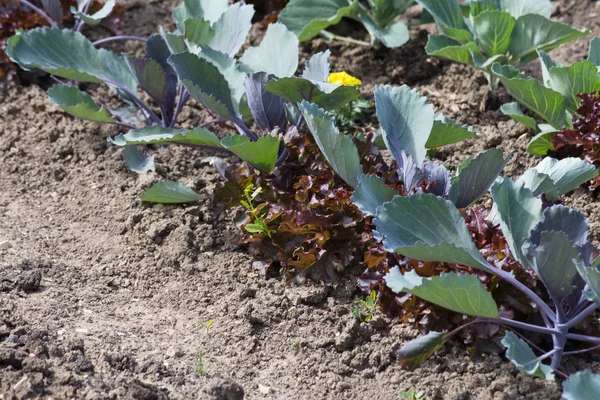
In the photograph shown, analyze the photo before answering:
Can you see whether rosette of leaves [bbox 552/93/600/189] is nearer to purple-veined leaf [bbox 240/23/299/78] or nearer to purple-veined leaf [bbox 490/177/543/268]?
purple-veined leaf [bbox 490/177/543/268]

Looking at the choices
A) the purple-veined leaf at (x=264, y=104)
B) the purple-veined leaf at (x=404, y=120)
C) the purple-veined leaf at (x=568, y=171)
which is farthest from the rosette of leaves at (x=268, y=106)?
the purple-veined leaf at (x=568, y=171)

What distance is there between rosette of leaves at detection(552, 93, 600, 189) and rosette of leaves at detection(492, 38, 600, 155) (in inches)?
2.1

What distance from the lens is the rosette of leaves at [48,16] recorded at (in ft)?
13.6

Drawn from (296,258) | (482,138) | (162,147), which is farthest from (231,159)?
(482,138)

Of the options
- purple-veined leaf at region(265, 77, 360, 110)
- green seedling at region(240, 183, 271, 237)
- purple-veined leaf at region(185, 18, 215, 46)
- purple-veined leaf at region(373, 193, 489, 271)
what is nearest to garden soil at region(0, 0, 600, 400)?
green seedling at region(240, 183, 271, 237)

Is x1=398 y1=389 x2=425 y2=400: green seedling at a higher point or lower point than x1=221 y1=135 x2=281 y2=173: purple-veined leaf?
lower

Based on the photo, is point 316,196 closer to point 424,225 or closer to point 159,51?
point 424,225

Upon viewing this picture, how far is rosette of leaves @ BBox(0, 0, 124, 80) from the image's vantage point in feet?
13.6

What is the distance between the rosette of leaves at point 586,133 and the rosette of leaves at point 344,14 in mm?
1125

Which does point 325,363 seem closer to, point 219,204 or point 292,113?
point 219,204

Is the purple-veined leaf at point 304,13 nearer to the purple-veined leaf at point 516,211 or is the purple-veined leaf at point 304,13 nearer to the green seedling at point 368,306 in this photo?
the green seedling at point 368,306

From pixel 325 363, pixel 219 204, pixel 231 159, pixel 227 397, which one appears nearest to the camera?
pixel 227 397

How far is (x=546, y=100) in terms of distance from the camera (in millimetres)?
3336

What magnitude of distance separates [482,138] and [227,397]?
189 centimetres
